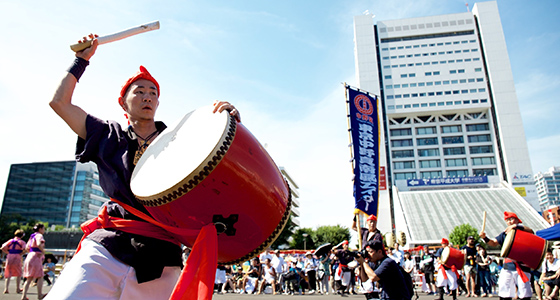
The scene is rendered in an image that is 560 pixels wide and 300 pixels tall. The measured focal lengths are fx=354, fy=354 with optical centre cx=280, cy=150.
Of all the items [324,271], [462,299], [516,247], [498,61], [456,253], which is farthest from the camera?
[498,61]

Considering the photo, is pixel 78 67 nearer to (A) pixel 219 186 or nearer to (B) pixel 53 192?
(A) pixel 219 186

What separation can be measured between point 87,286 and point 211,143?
0.87 meters

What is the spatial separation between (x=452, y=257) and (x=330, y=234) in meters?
49.5

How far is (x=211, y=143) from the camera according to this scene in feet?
5.80

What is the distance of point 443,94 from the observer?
7262 centimetres

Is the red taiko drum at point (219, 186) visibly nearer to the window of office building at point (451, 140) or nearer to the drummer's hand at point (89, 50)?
the drummer's hand at point (89, 50)

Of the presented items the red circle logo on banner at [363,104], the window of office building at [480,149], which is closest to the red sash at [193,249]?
the red circle logo on banner at [363,104]

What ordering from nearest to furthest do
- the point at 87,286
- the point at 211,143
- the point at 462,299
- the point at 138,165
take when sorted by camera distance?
the point at 87,286, the point at 211,143, the point at 138,165, the point at 462,299

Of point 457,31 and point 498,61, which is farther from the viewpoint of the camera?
point 457,31

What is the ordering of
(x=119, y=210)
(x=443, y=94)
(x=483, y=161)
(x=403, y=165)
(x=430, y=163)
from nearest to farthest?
(x=119, y=210) < (x=483, y=161) < (x=430, y=163) < (x=403, y=165) < (x=443, y=94)

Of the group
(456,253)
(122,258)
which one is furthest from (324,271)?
(122,258)

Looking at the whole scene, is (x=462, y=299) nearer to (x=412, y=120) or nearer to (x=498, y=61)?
(x=412, y=120)

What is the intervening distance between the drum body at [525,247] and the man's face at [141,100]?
674cm

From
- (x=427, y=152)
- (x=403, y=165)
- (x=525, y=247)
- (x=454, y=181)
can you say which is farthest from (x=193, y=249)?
(x=427, y=152)
